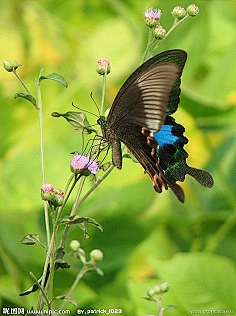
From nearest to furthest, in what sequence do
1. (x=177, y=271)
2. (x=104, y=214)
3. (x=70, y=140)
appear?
(x=177, y=271)
(x=104, y=214)
(x=70, y=140)

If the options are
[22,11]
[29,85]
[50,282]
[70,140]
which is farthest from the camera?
[22,11]

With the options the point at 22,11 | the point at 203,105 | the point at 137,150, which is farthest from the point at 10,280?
the point at 22,11

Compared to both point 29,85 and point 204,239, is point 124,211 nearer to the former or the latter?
point 204,239

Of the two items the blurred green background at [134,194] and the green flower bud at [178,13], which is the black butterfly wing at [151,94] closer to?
the green flower bud at [178,13]

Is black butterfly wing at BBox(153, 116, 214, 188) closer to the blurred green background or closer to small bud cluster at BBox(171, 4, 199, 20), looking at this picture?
small bud cluster at BBox(171, 4, 199, 20)

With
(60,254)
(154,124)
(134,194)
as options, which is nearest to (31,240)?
(60,254)

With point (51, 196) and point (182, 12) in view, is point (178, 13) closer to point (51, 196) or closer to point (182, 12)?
point (182, 12)

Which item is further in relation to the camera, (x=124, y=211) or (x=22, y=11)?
(x=22, y=11)
